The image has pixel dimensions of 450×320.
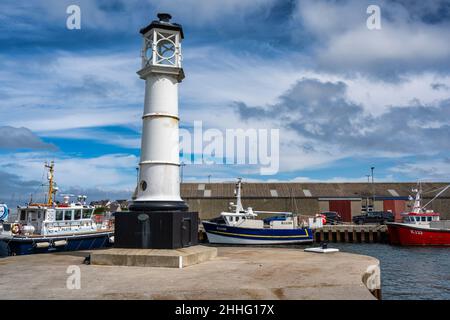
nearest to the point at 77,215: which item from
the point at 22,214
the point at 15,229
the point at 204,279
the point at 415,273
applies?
the point at 22,214

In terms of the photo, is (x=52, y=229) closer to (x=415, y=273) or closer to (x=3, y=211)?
(x=3, y=211)

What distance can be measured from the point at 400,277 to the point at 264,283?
16.3 meters

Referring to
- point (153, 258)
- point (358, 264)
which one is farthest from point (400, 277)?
point (153, 258)

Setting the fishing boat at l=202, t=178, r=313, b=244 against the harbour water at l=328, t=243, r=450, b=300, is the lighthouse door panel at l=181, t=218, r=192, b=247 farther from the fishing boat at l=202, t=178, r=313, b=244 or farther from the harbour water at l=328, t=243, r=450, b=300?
the fishing boat at l=202, t=178, r=313, b=244

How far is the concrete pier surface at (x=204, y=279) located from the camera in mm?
7781

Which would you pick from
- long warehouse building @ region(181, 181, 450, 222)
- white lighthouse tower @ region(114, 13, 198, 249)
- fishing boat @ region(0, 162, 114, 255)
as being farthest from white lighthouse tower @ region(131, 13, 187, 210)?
long warehouse building @ region(181, 181, 450, 222)

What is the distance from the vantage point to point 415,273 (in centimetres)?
2384

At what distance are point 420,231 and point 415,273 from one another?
65.3ft

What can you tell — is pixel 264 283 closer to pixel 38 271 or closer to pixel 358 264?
pixel 358 264

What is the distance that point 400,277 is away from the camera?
22.2 metres

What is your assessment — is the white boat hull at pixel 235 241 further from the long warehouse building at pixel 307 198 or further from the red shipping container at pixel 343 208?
the red shipping container at pixel 343 208

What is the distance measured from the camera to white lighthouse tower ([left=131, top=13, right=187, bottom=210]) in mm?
13297

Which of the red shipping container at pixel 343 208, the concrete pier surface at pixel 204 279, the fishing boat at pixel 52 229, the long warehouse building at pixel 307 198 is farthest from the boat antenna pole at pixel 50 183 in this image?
the red shipping container at pixel 343 208

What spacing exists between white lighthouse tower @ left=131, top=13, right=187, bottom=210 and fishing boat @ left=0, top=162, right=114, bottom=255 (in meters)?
15.5
